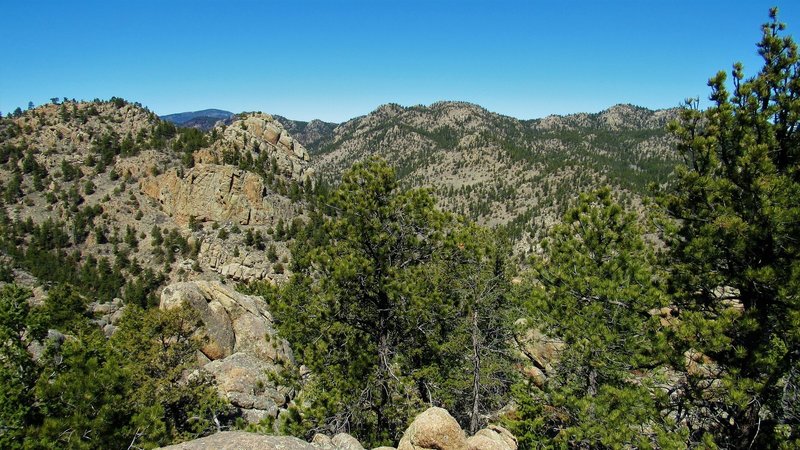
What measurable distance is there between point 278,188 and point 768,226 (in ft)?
274

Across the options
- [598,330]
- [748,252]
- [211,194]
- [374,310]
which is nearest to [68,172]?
[211,194]

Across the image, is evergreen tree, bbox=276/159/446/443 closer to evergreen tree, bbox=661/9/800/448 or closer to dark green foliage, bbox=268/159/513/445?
dark green foliage, bbox=268/159/513/445

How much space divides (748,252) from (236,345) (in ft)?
103

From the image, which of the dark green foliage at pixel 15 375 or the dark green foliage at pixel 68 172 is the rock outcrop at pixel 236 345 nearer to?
the dark green foliage at pixel 15 375

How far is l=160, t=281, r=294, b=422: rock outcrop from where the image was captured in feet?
77.1

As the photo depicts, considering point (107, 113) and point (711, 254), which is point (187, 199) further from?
point (711, 254)

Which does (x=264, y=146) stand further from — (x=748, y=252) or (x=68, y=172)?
(x=748, y=252)

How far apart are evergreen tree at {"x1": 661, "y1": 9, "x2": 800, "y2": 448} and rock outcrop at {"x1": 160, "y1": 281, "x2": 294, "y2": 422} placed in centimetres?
2007

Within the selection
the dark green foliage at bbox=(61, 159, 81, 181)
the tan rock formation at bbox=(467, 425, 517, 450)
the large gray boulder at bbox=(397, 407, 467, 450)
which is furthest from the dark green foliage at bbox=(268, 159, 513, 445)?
the dark green foliage at bbox=(61, 159, 81, 181)

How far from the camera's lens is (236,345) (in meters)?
31.3

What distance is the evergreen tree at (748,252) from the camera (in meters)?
8.06

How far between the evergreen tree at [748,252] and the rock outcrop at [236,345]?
2007 centimetres

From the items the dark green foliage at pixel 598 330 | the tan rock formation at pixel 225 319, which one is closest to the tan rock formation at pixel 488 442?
the dark green foliage at pixel 598 330

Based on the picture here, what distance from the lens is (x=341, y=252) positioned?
14.3 m
